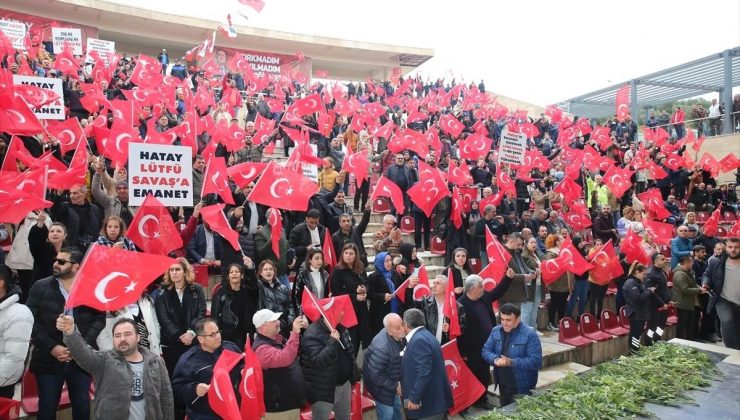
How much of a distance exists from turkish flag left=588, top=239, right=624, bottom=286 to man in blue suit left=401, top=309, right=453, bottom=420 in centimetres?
569

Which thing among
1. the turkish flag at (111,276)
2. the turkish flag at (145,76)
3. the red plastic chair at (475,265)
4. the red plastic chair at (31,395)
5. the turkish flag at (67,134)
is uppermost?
the turkish flag at (145,76)

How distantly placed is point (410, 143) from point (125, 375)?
10.6 meters

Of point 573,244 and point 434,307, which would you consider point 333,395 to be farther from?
point 573,244

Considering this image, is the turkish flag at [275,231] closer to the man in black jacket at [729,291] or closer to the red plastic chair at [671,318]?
the man in black jacket at [729,291]

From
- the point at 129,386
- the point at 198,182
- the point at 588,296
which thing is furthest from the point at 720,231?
the point at 129,386

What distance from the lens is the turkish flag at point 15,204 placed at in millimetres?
6051

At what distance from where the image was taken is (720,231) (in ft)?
55.4

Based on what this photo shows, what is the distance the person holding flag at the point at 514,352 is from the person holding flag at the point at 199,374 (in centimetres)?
292

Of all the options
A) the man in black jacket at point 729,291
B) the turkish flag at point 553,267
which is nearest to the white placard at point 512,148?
the turkish flag at point 553,267

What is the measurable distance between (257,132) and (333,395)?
30.6ft

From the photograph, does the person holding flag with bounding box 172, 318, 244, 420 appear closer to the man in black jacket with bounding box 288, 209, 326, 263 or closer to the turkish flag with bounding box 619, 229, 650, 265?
the man in black jacket with bounding box 288, 209, 326, 263

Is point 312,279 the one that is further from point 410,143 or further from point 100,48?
point 100,48

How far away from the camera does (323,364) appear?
5.51 meters

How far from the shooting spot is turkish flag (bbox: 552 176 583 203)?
13.7 meters
